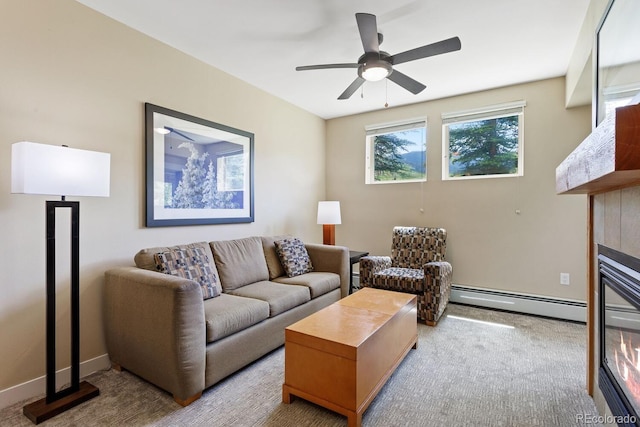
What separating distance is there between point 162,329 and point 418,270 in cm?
271

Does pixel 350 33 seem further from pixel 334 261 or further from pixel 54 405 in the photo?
pixel 54 405

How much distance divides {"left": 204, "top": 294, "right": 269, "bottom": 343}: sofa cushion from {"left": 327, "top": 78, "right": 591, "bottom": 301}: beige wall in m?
2.48

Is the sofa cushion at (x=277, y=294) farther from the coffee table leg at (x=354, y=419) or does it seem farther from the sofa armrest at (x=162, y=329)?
the coffee table leg at (x=354, y=419)

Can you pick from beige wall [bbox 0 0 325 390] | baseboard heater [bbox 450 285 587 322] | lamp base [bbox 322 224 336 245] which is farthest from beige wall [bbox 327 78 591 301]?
beige wall [bbox 0 0 325 390]

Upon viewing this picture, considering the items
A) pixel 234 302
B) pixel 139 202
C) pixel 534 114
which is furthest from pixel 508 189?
pixel 139 202

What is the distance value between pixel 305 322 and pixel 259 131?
2468 mm

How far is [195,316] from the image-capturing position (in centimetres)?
183

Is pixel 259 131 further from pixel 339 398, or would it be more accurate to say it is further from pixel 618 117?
pixel 618 117

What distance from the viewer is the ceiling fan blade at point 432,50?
1.93m

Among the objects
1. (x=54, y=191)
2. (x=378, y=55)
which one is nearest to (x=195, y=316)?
(x=54, y=191)

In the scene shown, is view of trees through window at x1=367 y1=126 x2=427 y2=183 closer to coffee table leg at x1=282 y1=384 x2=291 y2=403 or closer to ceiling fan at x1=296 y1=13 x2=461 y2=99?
ceiling fan at x1=296 y1=13 x2=461 y2=99

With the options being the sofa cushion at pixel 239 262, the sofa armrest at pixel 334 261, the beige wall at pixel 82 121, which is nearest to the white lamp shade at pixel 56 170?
the beige wall at pixel 82 121

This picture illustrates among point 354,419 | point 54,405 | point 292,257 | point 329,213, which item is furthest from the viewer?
point 329,213

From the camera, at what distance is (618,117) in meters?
0.75
